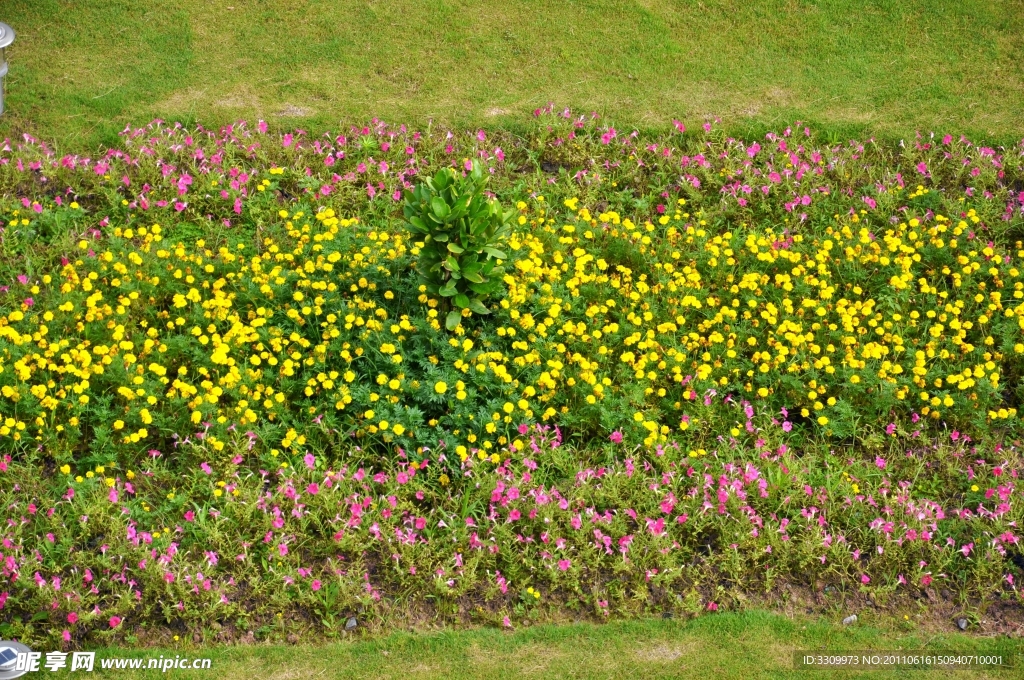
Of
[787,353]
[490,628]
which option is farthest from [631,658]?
[787,353]

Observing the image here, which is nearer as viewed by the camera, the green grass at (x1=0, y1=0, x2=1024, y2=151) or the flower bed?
the flower bed

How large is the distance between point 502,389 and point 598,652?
57.4 inches

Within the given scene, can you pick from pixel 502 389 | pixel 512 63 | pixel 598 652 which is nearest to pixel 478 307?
pixel 502 389

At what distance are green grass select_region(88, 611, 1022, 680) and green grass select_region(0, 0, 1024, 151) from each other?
4.18 metres

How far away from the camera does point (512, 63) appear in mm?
7906

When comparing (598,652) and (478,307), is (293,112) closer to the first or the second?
(478,307)

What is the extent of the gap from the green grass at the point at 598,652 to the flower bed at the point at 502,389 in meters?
0.13

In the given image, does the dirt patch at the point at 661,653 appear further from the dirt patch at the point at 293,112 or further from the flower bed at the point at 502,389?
the dirt patch at the point at 293,112

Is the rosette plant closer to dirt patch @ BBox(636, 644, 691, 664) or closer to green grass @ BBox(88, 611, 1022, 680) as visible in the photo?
green grass @ BBox(88, 611, 1022, 680)

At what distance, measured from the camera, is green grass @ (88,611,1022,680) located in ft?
13.6

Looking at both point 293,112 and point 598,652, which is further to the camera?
point 293,112

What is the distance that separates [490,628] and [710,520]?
1.18 meters

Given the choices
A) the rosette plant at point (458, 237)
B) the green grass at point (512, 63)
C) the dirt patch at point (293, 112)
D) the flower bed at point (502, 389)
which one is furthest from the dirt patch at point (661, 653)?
the dirt patch at point (293, 112)

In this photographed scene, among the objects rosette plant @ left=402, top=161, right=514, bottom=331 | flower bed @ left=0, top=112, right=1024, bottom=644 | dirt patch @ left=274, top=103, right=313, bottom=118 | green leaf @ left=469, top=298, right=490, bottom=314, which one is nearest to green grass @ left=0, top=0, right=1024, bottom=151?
dirt patch @ left=274, top=103, right=313, bottom=118
